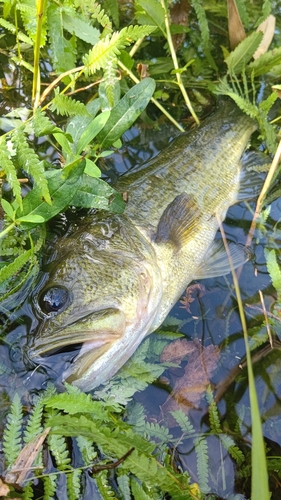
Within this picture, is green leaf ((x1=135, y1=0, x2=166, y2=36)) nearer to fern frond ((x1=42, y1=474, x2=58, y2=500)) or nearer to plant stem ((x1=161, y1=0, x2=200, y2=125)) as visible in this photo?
plant stem ((x1=161, y1=0, x2=200, y2=125))

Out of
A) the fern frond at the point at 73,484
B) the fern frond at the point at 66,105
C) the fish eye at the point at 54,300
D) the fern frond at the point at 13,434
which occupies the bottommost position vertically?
the fern frond at the point at 73,484

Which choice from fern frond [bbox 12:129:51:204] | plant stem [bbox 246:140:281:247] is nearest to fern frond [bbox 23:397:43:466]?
fern frond [bbox 12:129:51:204]

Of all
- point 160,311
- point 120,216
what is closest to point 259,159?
point 120,216

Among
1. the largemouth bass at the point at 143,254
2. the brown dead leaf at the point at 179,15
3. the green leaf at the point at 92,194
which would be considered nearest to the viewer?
the largemouth bass at the point at 143,254

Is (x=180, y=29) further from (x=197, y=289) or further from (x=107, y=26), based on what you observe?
(x=197, y=289)

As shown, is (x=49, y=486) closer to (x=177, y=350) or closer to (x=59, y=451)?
(x=59, y=451)

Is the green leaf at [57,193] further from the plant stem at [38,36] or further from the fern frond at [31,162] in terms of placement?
the plant stem at [38,36]

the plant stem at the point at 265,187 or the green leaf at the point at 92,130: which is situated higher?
the green leaf at the point at 92,130

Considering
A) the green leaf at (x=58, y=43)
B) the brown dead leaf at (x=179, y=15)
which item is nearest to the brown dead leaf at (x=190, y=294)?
the green leaf at (x=58, y=43)
